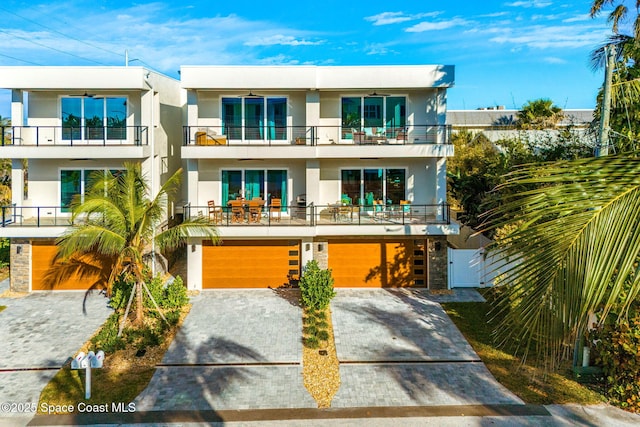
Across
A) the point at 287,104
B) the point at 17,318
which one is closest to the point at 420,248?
the point at 287,104

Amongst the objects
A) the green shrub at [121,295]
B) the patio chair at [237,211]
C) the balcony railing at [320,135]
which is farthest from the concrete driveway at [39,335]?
the balcony railing at [320,135]

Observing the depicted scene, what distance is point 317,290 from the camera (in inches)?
643

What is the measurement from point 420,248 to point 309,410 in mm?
10452

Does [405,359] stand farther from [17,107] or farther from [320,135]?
[17,107]

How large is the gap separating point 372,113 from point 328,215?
16.9 ft

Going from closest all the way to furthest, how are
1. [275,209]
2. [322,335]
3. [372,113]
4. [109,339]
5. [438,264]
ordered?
[109,339]
[322,335]
[438,264]
[275,209]
[372,113]

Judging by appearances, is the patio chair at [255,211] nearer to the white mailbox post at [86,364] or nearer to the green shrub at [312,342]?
the green shrub at [312,342]

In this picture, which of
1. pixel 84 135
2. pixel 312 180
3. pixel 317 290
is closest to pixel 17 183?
pixel 84 135

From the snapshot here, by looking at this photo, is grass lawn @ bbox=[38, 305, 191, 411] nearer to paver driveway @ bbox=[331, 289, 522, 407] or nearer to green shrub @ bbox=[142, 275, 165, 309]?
green shrub @ bbox=[142, 275, 165, 309]

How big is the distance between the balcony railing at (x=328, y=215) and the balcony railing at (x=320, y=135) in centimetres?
301

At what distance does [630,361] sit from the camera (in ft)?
34.5

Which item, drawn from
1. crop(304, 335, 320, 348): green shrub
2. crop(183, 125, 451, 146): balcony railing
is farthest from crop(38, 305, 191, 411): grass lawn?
crop(183, 125, 451, 146): balcony railing

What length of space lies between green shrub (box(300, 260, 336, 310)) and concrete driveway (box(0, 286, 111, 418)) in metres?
7.31

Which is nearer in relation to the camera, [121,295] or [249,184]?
[121,295]
